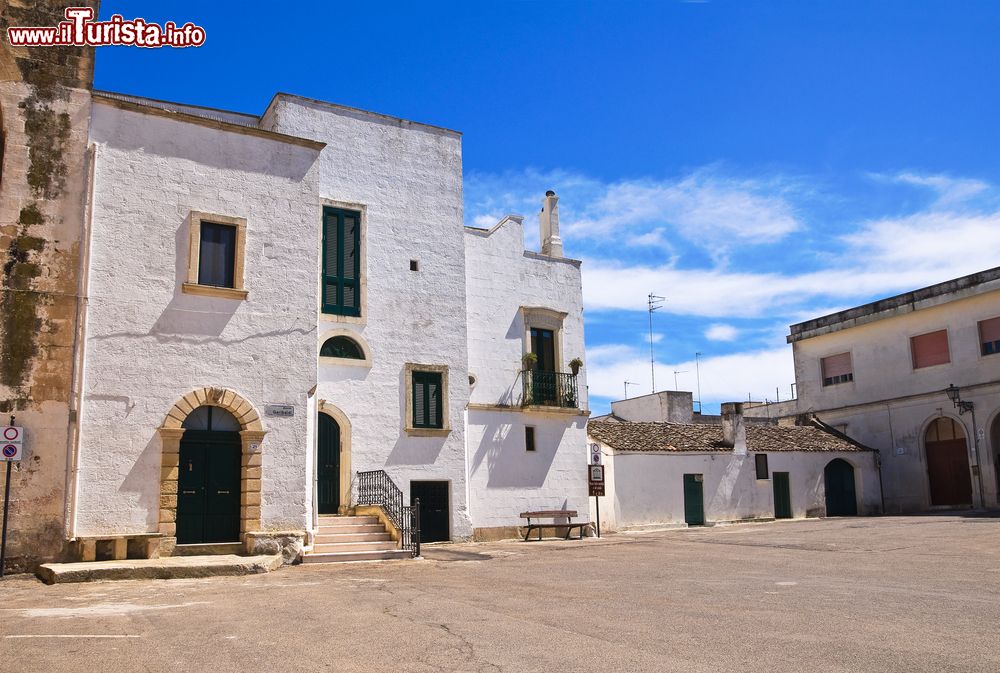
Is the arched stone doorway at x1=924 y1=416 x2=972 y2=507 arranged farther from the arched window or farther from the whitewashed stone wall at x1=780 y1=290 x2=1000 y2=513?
the arched window

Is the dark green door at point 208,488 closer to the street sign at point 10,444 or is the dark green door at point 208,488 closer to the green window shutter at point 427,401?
the street sign at point 10,444

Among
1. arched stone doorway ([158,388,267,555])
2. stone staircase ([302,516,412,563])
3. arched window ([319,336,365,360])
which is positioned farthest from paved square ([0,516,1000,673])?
arched window ([319,336,365,360])

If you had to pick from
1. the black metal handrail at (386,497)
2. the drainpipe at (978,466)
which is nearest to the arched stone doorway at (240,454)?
the black metal handrail at (386,497)

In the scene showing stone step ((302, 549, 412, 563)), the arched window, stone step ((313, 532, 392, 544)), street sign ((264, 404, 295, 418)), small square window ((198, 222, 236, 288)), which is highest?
small square window ((198, 222, 236, 288))

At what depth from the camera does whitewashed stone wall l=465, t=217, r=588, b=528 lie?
2130 cm

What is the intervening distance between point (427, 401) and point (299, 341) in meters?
4.97

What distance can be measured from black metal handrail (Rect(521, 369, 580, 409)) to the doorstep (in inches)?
380

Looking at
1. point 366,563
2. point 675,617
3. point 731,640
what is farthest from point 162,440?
point 731,640

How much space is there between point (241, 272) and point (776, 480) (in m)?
21.0

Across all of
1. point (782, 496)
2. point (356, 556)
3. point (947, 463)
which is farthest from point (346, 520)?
point (947, 463)

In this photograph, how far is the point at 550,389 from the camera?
22656 mm

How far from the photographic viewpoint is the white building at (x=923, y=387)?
28953 mm

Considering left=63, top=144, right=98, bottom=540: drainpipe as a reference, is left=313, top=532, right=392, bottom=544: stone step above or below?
below

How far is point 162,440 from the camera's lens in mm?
14289
